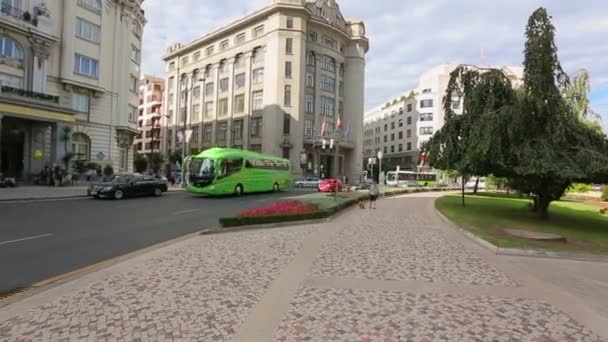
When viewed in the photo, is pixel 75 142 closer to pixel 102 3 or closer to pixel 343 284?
pixel 102 3

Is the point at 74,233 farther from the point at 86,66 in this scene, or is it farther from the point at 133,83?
the point at 133,83

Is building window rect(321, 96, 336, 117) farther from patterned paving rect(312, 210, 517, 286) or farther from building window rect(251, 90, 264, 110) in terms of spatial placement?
patterned paving rect(312, 210, 517, 286)

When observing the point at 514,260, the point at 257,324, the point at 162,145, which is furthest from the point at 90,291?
the point at 162,145

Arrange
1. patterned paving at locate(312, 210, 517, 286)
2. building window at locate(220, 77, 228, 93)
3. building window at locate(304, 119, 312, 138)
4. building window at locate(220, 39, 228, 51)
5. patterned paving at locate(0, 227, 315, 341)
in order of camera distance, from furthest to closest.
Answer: building window at locate(220, 39, 228, 51)
building window at locate(220, 77, 228, 93)
building window at locate(304, 119, 312, 138)
patterned paving at locate(312, 210, 517, 286)
patterned paving at locate(0, 227, 315, 341)

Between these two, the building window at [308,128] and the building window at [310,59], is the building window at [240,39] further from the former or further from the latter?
the building window at [308,128]

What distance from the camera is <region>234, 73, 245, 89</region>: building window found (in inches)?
2545

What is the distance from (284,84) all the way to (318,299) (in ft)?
185

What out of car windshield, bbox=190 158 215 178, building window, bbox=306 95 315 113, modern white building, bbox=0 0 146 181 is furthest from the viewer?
building window, bbox=306 95 315 113

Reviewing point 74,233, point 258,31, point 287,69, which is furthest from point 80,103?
point 258,31

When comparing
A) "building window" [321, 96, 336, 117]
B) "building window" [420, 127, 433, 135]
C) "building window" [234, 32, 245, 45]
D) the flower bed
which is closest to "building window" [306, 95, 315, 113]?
"building window" [321, 96, 336, 117]

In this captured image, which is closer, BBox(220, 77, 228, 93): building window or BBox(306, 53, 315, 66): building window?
BBox(306, 53, 315, 66): building window

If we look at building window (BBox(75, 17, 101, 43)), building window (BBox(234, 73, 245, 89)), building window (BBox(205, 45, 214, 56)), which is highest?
building window (BBox(205, 45, 214, 56))

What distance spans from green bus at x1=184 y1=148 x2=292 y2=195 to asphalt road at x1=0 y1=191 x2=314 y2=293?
6.60m

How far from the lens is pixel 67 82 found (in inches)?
1318
